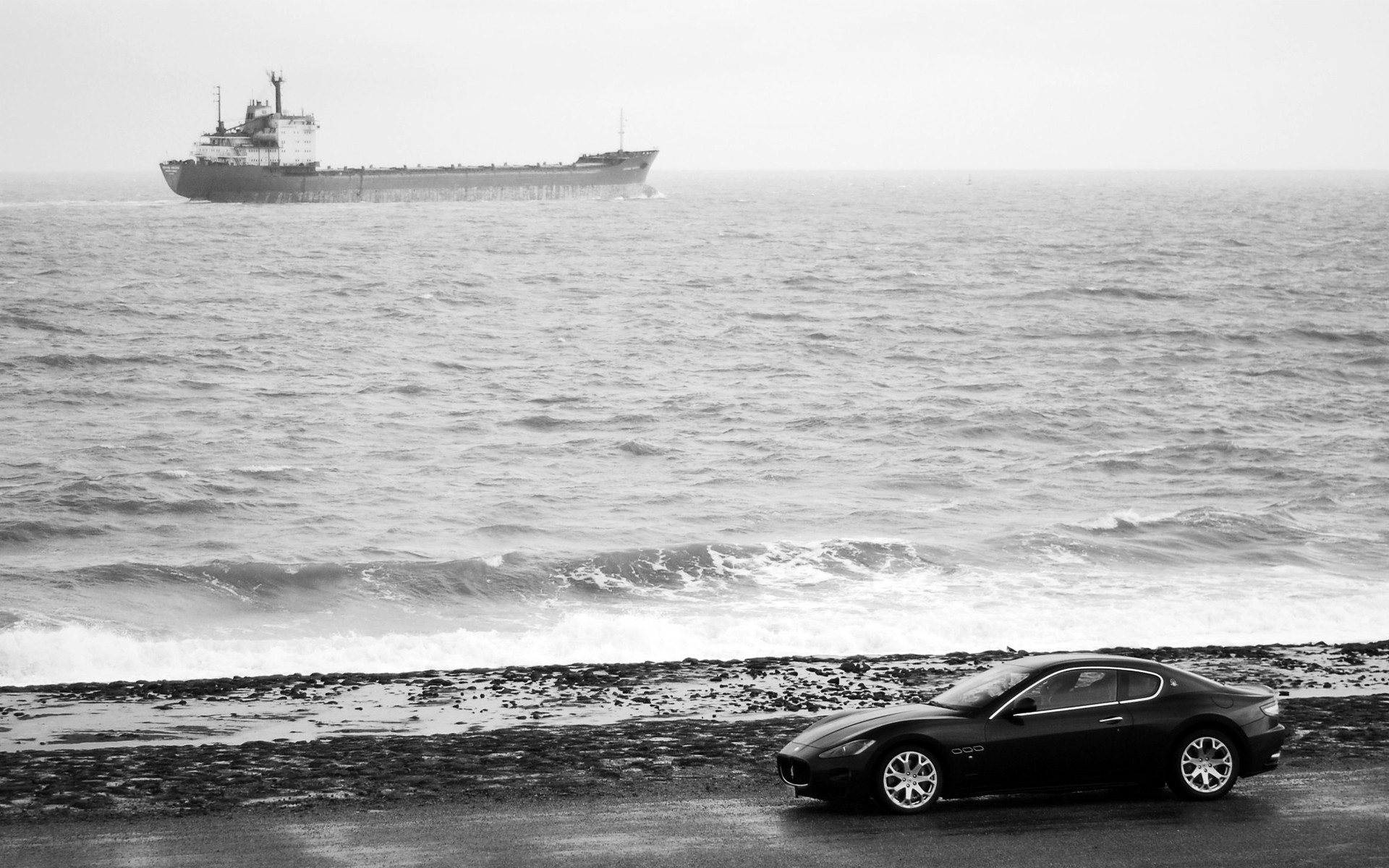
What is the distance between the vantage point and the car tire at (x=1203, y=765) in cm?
1084

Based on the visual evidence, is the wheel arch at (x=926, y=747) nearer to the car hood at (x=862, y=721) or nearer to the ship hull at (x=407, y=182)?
the car hood at (x=862, y=721)

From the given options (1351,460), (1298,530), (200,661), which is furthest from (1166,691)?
(1351,460)

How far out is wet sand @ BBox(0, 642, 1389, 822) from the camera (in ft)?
39.1

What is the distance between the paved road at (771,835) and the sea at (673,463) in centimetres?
936

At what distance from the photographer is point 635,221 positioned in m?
126

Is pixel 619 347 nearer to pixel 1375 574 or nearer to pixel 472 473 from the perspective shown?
pixel 472 473

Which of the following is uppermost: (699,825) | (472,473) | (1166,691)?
(1166,691)

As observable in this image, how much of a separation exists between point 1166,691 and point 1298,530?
21164 millimetres

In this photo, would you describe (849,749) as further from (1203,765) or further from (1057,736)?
(1203,765)

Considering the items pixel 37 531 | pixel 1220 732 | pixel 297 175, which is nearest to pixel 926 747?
pixel 1220 732

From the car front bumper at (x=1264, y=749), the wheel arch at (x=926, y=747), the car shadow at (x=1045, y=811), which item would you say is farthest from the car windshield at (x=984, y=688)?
the car front bumper at (x=1264, y=749)

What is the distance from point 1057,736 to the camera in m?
10.7

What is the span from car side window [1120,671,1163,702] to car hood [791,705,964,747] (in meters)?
1.39

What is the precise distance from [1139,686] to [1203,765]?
2.61ft
